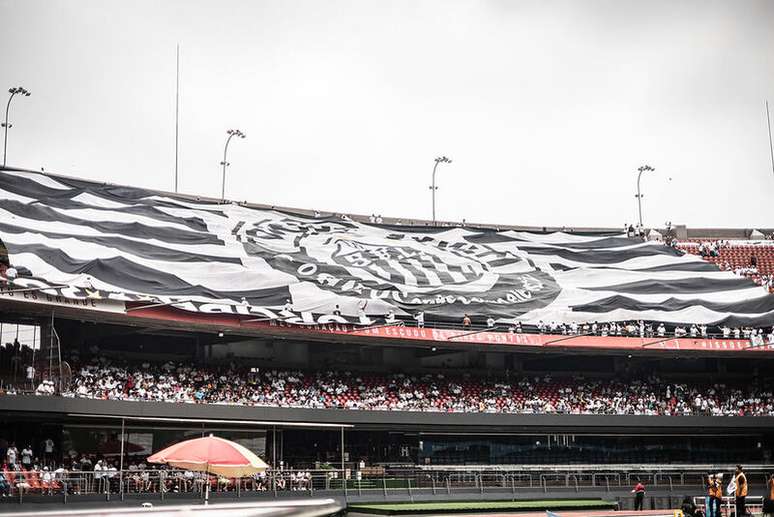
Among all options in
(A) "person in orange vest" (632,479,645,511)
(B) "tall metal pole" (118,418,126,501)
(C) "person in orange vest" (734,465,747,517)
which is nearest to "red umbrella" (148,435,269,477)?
(C) "person in orange vest" (734,465,747,517)

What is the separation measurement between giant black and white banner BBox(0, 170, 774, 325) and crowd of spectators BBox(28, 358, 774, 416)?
4.18 m

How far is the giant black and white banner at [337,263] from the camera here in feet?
146

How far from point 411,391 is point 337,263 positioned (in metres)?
8.09

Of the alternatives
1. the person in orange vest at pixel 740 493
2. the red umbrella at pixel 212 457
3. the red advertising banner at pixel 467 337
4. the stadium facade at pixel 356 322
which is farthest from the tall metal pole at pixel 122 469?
the person in orange vest at pixel 740 493

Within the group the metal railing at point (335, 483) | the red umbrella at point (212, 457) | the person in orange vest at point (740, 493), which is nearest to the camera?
the red umbrella at point (212, 457)

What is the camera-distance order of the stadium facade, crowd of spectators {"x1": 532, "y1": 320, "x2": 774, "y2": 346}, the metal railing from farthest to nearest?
crowd of spectators {"x1": 532, "y1": 320, "x2": 774, "y2": 346} < the stadium facade < the metal railing

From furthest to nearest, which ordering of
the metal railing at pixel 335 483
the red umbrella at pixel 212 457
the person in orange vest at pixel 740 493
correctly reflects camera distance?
the metal railing at pixel 335 483 → the person in orange vest at pixel 740 493 → the red umbrella at pixel 212 457

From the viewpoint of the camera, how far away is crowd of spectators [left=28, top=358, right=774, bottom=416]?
144ft

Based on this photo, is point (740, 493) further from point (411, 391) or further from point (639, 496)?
point (411, 391)

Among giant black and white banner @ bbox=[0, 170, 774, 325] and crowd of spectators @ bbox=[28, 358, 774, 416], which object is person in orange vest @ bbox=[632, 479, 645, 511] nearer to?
crowd of spectators @ bbox=[28, 358, 774, 416]

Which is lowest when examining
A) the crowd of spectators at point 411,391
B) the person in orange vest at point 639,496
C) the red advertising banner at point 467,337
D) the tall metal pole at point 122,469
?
the person in orange vest at point 639,496

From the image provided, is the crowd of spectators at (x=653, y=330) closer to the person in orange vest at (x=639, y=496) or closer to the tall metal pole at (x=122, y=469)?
the person in orange vest at (x=639, y=496)

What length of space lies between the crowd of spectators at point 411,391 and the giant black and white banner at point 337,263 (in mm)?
4181

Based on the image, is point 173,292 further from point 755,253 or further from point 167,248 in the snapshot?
point 755,253
